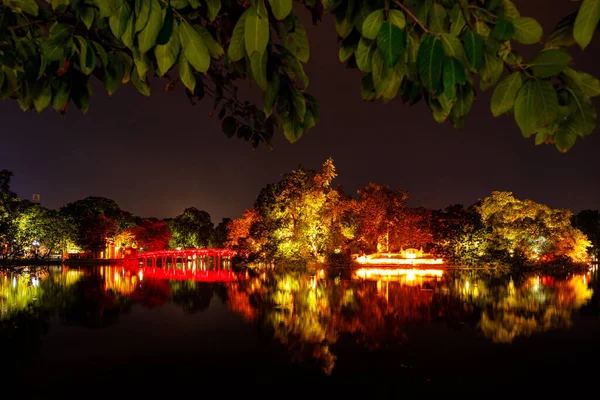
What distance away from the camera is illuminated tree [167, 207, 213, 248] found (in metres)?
68.4

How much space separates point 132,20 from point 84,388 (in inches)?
398

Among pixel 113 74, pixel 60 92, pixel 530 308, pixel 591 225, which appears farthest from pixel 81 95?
pixel 591 225

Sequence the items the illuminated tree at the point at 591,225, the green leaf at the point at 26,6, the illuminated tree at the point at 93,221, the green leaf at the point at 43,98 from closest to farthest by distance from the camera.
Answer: the green leaf at the point at 26,6
the green leaf at the point at 43,98
the illuminated tree at the point at 93,221
the illuminated tree at the point at 591,225

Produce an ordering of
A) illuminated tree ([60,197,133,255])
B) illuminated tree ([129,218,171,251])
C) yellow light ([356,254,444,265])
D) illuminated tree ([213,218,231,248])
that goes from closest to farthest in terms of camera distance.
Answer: yellow light ([356,254,444,265]) → illuminated tree ([60,197,133,255]) → illuminated tree ([129,218,171,251]) → illuminated tree ([213,218,231,248])

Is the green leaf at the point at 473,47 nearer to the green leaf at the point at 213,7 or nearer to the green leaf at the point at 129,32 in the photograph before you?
the green leaf at the point at 213,7

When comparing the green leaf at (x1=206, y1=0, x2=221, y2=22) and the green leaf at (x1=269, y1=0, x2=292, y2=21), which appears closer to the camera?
the green leaf at (x1=269, y1=0, x2=292, y2=21)

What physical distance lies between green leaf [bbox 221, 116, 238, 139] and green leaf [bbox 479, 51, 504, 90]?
5.98 feet

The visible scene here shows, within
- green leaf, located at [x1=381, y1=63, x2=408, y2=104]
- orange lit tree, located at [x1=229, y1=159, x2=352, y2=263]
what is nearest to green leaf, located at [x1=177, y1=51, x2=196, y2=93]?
green leaf, located at [x1=381, y1=63, x2=408, y2=104]

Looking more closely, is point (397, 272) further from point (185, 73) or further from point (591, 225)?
point (591, 225)

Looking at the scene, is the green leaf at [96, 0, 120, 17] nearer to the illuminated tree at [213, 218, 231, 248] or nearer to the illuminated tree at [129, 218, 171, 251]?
the illuminated tree at [129, 218, 171, 251]

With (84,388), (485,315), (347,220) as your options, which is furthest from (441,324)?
(347,220)

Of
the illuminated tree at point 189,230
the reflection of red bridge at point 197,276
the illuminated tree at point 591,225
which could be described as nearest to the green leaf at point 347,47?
the reflection of red bridge at point 197,276

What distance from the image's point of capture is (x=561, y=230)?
38.3 m

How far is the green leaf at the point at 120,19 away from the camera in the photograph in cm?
152
